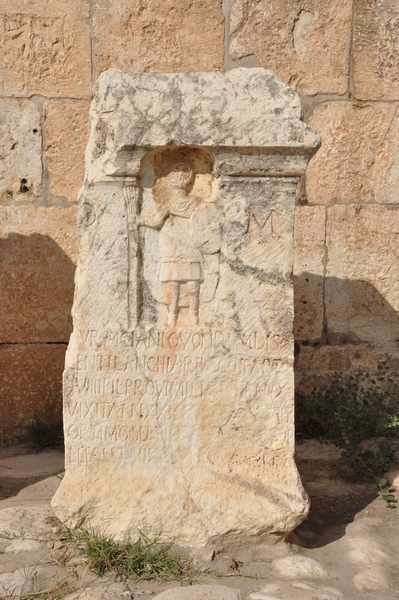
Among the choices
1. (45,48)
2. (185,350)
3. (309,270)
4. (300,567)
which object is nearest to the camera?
(300,567)

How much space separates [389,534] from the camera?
2.96 m

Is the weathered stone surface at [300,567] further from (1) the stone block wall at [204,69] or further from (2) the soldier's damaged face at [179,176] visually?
(1) the stone block wall at [204,69]

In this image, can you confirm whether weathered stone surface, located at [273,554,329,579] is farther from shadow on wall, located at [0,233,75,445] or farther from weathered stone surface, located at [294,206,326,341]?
shadow on wall, located at [0,233,75,445]

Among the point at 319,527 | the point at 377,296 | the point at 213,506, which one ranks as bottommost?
the point at 319,527

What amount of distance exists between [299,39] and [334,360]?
196 cm

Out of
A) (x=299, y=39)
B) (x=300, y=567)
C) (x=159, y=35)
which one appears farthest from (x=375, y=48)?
(x=300, y=567)

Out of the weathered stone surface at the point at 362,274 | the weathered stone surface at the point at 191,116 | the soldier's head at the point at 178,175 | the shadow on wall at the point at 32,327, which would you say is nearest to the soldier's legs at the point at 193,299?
the soldier's head at the point at 178,175

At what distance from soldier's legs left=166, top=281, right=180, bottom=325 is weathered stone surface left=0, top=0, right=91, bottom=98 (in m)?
1.72

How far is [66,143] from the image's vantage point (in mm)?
4020

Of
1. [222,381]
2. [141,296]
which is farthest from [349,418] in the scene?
[141,296]

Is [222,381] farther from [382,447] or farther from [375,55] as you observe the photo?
[375,55]

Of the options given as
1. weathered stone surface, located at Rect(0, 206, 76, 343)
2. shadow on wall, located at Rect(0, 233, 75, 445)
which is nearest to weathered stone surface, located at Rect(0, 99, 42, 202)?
weathered stone surface, located at Rect(0, 206, 76, 343)

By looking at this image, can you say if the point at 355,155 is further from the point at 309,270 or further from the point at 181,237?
the point at 181,237

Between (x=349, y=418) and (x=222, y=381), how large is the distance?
1.20m
